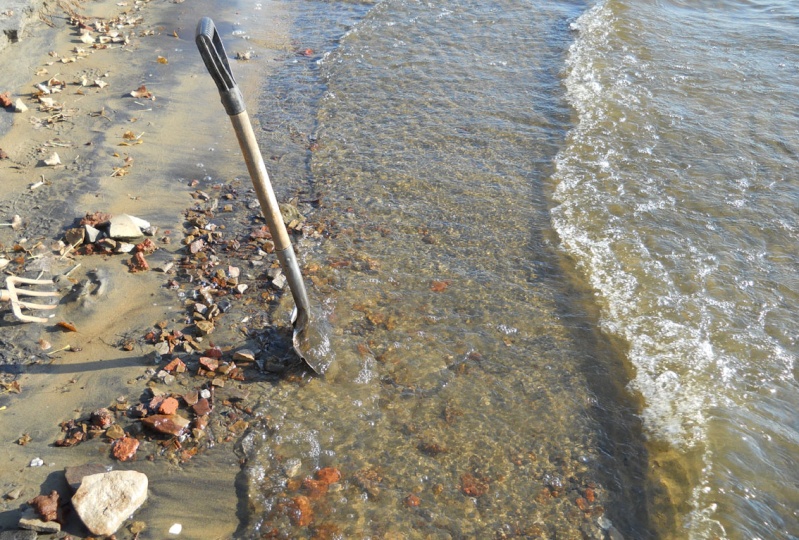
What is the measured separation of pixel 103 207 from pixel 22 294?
4.74 feet

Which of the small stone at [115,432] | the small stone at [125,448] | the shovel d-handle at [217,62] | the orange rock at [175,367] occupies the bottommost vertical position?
the small stone at [125,448]

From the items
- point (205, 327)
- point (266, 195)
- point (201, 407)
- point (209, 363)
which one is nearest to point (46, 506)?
point (201, 407)

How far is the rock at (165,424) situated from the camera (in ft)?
14.3

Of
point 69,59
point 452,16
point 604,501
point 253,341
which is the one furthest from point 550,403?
point 452,16

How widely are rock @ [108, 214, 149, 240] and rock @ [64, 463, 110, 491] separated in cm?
247

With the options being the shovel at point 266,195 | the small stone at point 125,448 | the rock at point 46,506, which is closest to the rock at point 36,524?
the rock at point 46,506

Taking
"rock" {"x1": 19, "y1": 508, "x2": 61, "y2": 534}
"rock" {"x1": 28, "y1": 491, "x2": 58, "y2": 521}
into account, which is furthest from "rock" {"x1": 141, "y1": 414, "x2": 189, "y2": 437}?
"rock" {"x1": 19, "y1": 508, "x2": 61, "y2": 534}

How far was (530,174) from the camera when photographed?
7.82m

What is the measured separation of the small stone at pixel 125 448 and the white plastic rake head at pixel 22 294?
153cm

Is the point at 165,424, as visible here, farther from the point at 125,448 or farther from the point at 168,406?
the point at 125,448

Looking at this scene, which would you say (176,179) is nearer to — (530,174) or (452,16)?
(530,174)

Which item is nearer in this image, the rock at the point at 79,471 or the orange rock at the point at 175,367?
the rock at the point at 79,471

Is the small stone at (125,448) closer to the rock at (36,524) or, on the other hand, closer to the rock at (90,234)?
the rock at (36,524)

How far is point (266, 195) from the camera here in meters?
4.41
